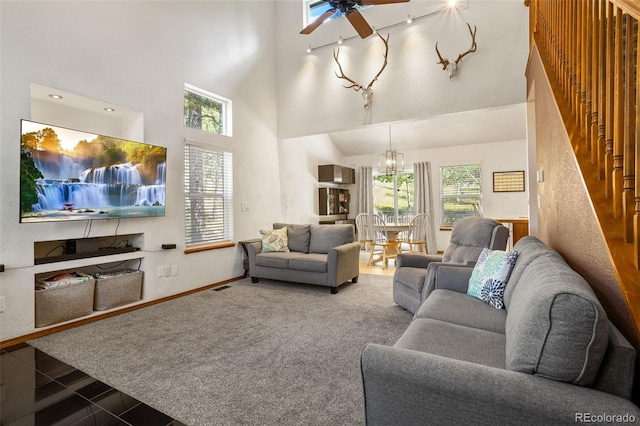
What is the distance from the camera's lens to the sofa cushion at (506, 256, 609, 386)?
0.89m

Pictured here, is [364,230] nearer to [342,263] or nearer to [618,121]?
[342,263]

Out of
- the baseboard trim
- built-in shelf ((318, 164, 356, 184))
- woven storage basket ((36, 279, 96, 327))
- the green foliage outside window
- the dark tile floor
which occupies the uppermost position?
the green foliage outside window

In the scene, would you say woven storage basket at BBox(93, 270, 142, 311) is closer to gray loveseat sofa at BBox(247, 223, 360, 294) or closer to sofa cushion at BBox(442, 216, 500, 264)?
gray loveseat sofa at BBox(247, 223, 360, 294)

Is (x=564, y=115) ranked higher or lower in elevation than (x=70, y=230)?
higher

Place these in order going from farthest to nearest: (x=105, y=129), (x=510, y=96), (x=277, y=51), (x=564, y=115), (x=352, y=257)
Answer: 1. (x=277, y=51)
2. (x=352, y=257)
3. (x=510, y=96)
4. (x=105, y=129)
5. (x=564, y=115)

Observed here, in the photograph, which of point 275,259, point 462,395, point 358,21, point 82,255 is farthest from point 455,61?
point 82,255

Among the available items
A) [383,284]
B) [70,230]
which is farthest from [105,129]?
[383,284]

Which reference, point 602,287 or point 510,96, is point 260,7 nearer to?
point 510,96

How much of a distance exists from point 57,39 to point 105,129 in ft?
3.32

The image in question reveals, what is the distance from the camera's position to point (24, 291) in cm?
281

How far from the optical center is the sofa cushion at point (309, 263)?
13.8 feet

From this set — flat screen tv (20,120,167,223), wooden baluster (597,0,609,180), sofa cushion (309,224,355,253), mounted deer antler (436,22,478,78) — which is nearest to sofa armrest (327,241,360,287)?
sofa cushion (309,224,355,253)

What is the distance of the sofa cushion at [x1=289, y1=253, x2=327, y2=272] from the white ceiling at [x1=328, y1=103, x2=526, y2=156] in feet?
8.85

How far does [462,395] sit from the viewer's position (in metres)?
1.00
